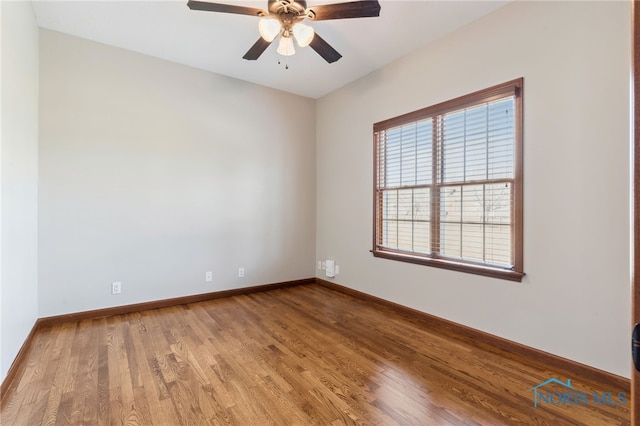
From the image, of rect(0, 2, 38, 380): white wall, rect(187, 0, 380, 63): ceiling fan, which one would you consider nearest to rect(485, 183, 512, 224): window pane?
rect(187, 0, 380, 63): ceiling fan

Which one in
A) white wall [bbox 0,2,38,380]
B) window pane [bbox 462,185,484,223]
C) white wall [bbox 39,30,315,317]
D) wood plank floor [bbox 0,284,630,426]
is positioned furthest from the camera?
white wall [bbox 39,30,315,317]

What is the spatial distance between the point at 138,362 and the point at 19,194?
1.62 m

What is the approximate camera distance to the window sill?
8.62 feet

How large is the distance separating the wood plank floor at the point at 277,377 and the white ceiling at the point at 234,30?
300cm

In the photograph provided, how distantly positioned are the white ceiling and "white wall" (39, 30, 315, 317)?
0.87ft

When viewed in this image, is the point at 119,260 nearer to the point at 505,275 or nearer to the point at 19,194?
the point at 19,194

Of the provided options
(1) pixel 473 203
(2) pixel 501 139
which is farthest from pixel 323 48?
(1) pixel 473 203

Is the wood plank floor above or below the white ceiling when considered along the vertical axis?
below

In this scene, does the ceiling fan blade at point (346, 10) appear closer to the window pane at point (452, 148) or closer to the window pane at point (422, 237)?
the window pane at point (452, 148)

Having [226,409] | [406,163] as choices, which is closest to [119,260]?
[226,409]

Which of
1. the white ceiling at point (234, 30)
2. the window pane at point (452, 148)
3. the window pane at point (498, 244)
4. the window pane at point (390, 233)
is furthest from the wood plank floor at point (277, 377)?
the white ceiling at point (234, 30)

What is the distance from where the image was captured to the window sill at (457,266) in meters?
2.63

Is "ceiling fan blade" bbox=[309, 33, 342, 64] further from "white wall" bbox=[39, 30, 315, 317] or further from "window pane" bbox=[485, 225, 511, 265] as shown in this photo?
"window pane" bbox=[485, 225, 511, 265]
